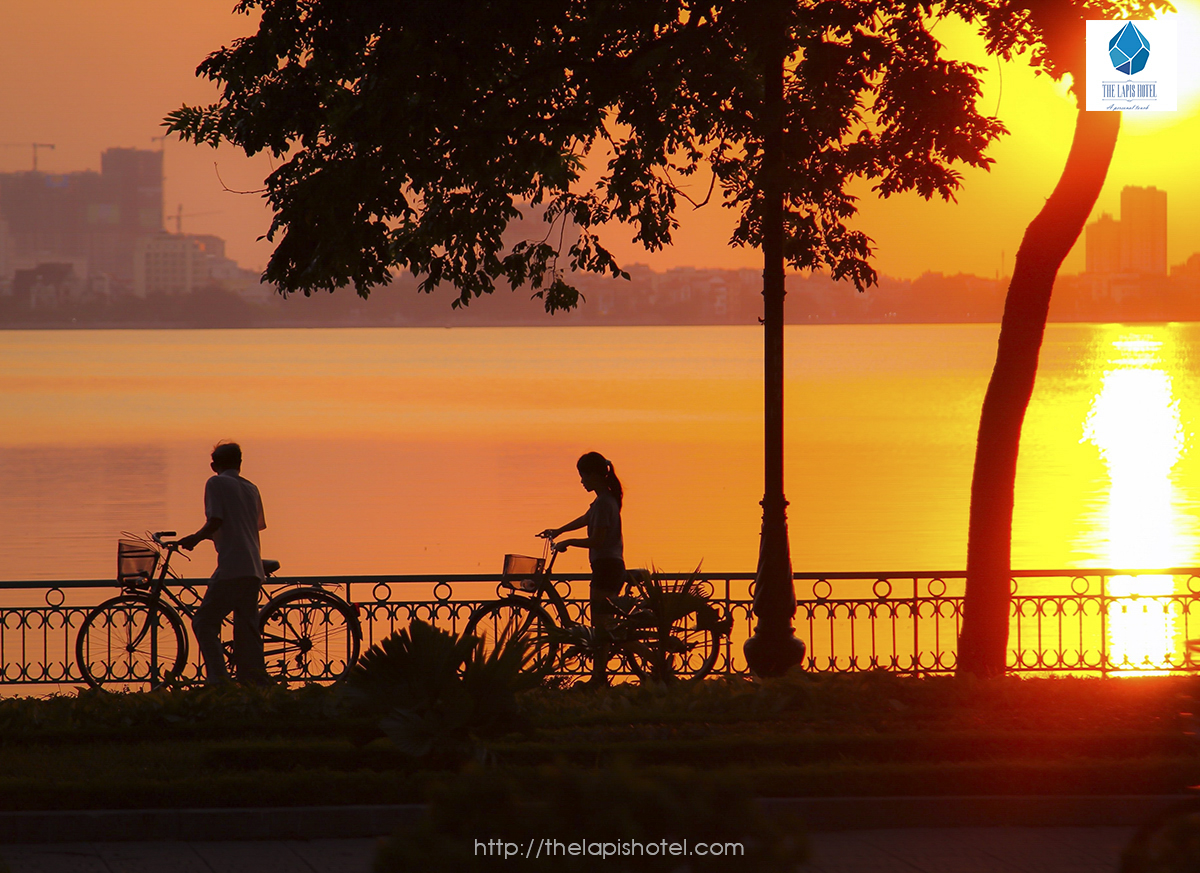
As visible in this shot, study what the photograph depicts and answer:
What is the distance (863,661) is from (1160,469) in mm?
34260

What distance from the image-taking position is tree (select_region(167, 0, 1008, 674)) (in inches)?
439

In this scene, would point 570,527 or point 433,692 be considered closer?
point 433,692

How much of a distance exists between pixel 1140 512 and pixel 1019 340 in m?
27.1

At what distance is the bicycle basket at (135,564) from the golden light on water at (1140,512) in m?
9.20

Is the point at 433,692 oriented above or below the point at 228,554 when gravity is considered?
below

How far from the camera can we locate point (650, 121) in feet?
42.5

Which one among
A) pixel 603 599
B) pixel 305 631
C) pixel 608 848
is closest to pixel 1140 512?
pixel 603 599

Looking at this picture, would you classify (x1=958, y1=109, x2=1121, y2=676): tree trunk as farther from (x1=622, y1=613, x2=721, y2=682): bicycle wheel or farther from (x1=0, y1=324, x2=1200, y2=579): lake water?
(x1=0, y1=324, x2=1200, y2=579): lake water

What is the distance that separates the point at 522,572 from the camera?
1273 centimetres

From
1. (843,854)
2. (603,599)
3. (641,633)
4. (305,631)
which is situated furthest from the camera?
(305,631)

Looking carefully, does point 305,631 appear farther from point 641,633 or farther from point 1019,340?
point 1019,340

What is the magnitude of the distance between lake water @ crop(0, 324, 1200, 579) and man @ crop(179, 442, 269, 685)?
12.3m

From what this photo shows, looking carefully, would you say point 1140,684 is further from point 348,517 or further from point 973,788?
point 348,517

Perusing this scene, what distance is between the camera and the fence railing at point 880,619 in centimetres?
1308
